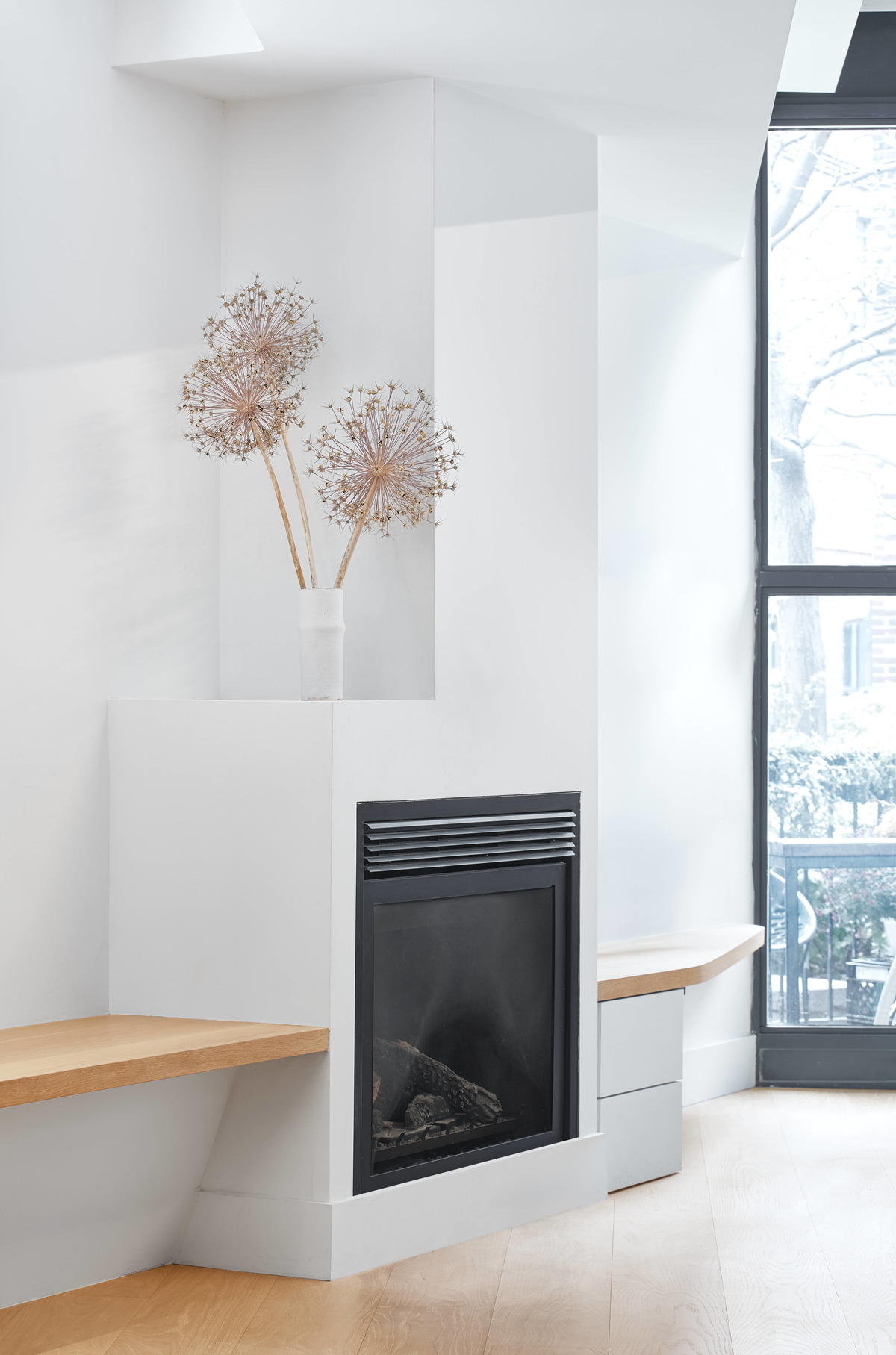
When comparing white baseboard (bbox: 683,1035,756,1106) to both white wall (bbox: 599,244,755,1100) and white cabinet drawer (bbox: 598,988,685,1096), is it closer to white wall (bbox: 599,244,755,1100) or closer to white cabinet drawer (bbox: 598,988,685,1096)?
white wall (bbox: 599,244,755,1100)

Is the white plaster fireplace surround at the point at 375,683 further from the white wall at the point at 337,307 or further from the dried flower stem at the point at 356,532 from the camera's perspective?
the dried flower stem at the point at 356,532

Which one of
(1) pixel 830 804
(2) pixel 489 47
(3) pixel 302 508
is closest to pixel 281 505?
(3) pixel 302 508

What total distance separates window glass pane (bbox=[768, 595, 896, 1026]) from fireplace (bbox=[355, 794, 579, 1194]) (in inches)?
56.3

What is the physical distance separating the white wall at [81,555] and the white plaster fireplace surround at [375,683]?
0.10 meters

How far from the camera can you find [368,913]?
105 inches

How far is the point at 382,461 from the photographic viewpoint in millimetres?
2711

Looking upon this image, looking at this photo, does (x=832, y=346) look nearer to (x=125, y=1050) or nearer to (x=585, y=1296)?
(x=585, y=1296)

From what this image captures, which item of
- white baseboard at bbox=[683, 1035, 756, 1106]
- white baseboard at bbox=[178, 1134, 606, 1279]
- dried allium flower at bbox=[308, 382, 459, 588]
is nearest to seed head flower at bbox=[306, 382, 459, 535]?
dried allium flower at bbox=[308, 382, 459, 588]

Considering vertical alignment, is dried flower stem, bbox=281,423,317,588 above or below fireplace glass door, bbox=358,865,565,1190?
above

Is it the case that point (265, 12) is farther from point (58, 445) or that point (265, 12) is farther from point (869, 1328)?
point (869, 1328)

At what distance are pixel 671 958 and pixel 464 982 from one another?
33.5 inches

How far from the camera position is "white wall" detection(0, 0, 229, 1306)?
2.51m

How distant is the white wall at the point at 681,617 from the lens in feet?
12.6

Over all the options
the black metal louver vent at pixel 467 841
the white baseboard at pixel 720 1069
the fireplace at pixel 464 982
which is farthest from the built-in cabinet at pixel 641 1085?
the white baseboard at pixel 720 1069
